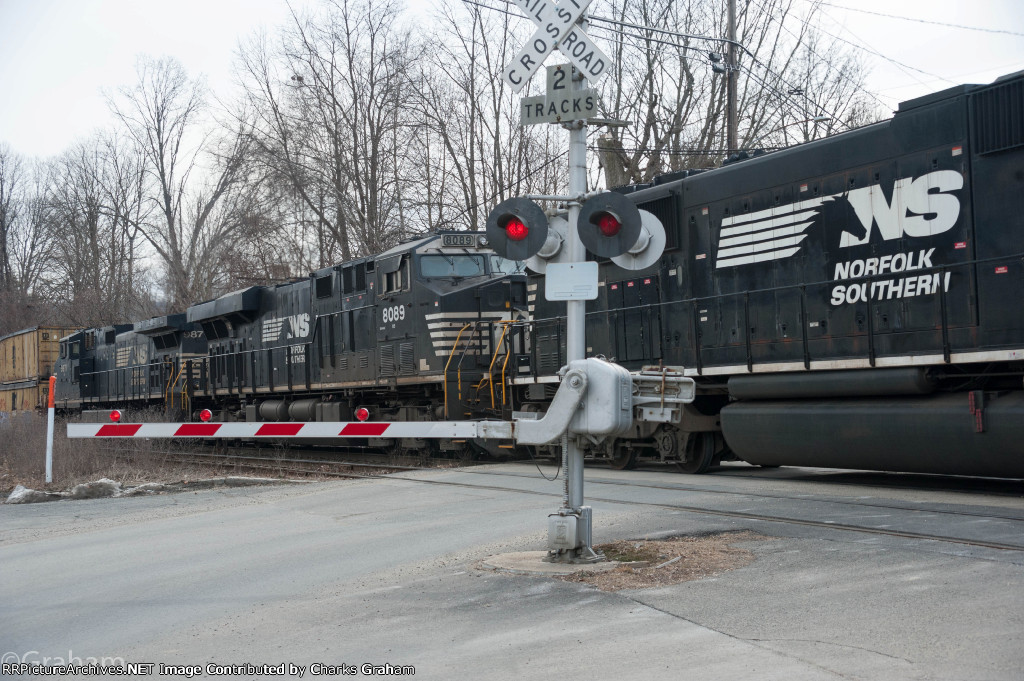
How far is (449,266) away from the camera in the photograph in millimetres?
16500

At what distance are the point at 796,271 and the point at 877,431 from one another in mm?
2325

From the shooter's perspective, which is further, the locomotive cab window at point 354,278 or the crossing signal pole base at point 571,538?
the locomotive cab window at point 354,278

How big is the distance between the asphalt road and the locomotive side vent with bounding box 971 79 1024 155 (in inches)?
136

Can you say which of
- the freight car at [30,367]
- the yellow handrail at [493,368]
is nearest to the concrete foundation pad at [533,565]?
the yellow handrail at [493,368]

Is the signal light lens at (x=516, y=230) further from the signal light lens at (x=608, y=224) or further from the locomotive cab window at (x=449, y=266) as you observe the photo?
the locomotive cab window at (x=449, y=266)

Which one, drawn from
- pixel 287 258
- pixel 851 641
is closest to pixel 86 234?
pixel 287 258

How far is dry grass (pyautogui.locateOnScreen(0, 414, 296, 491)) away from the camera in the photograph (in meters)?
13.3

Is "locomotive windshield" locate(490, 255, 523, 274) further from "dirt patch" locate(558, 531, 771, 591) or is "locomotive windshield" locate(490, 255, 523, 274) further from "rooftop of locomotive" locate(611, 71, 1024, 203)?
"dirt patch" locate(558, 531, 771, 591)

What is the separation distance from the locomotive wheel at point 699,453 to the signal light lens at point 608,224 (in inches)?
262

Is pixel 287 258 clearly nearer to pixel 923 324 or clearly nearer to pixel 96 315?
pixel 96 315

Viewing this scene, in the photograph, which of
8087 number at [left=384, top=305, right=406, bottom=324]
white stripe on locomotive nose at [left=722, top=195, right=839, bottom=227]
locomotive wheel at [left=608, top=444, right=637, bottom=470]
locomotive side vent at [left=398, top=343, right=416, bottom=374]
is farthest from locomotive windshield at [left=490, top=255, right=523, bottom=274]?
white stripe on locomotive nose at [left=722, top=195, right=839, bottom=227]

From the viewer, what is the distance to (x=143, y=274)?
51.1m

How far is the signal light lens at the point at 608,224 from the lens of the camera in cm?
638

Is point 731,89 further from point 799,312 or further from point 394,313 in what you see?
point 799,312
